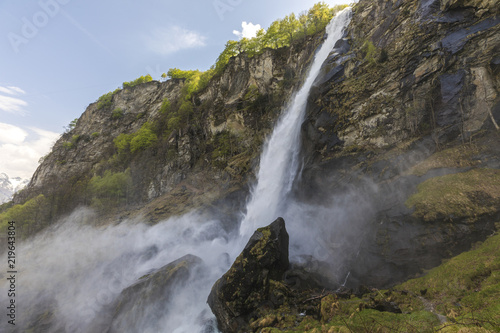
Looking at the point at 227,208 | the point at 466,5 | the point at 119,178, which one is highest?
the point at 466,5

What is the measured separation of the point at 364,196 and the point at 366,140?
475 cm

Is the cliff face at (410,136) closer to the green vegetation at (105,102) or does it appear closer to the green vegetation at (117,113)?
the green vegetation at (117,113)

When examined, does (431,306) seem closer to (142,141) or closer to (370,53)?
(370,53)

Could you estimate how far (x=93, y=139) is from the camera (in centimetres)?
5553

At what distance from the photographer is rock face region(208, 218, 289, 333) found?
9516 mm

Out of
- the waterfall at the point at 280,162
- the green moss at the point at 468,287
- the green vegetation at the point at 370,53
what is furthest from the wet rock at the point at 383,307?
the green vegetation at the point at 370,53

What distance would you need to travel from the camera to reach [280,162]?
21.2 m

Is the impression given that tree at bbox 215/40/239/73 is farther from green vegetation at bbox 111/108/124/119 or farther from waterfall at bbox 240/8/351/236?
green vegetation at bbox 111/108/124/119

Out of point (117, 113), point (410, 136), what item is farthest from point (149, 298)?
point (117, 113)

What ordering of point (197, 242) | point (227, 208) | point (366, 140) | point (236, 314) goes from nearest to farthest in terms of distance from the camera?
point (236, 314), point (366, 140), point (197, 242), point (227, 208)

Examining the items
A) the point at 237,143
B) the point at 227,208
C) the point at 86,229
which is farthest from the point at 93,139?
the point at 227,208

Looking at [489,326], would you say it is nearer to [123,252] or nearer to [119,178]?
[123,252]

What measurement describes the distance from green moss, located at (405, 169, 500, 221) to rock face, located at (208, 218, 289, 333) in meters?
6.96

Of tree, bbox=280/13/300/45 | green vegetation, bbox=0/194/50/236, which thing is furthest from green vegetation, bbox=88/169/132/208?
tree, bbox=280/13/300/45
